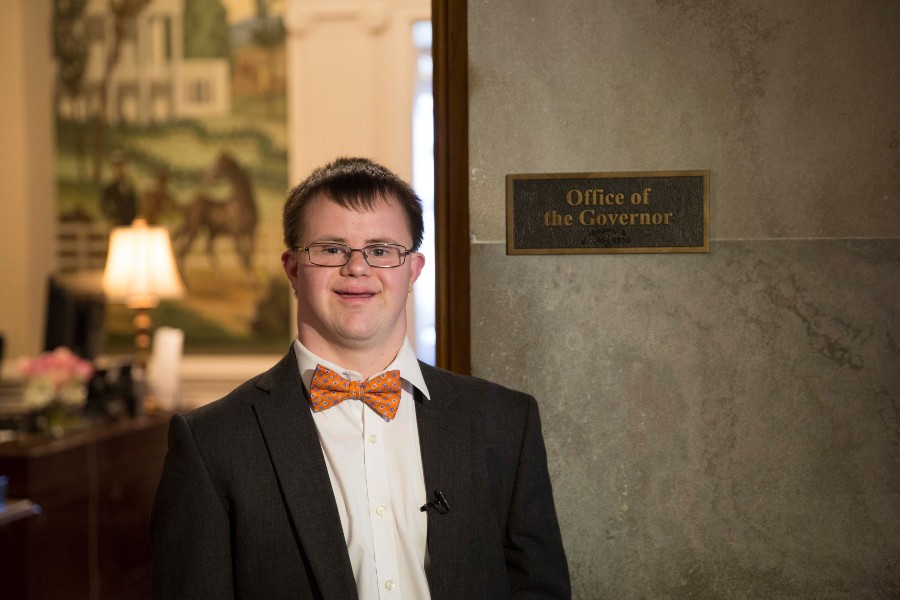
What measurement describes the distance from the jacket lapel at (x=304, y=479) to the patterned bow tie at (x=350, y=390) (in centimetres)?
6

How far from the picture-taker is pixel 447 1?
2.59 m

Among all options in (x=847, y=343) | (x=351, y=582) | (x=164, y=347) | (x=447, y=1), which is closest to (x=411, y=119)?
(x=164, y=347)

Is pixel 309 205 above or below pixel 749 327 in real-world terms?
above

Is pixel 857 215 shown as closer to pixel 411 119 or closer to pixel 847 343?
pixel 847 343

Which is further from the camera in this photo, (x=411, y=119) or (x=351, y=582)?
(x=411, y=119)

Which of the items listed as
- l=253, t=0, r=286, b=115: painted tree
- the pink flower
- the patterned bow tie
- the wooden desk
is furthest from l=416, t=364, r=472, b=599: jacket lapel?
l=253, t=0, r=286, b=115: painted tree

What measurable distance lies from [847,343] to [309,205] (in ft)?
4.70

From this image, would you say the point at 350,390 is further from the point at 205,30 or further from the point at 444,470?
the point at 205,30

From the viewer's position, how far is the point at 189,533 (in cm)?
187

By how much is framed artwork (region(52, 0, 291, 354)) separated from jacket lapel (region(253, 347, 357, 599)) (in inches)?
252

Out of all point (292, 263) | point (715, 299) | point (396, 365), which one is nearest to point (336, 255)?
point (292, 263)

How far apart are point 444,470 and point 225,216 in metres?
6.78

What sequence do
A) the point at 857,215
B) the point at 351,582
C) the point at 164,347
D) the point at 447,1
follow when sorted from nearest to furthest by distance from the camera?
the point at 351,582, the point at 857,215, the point at 447,1, the point at 164,347

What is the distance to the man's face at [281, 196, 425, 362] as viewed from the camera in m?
1.91
